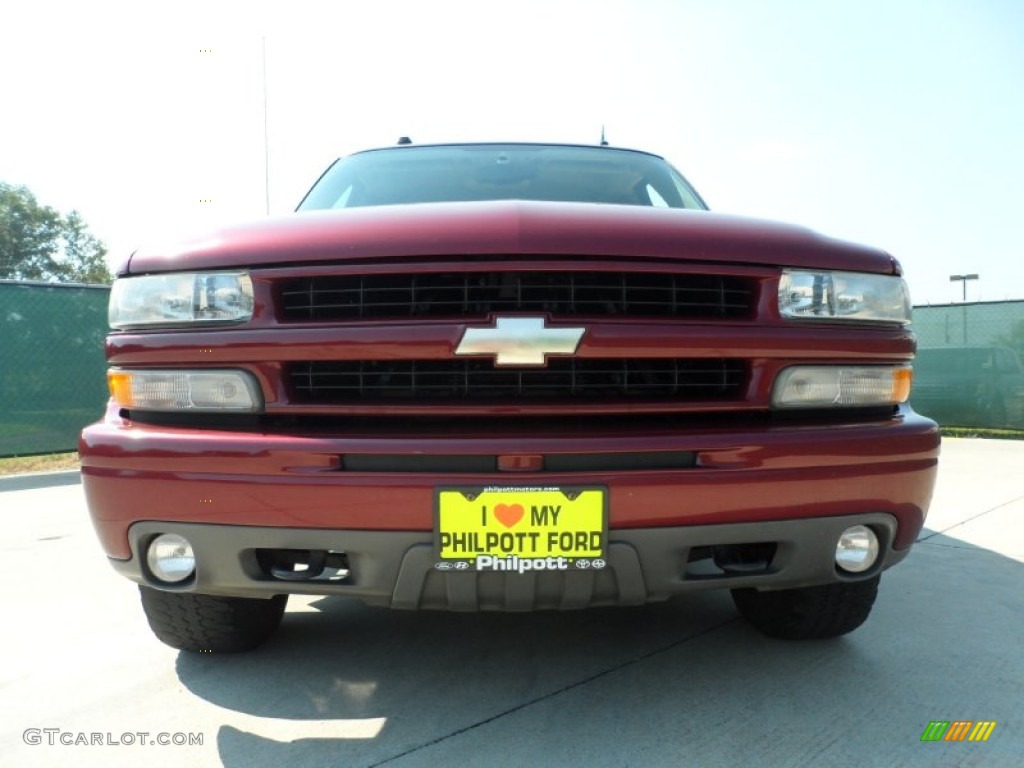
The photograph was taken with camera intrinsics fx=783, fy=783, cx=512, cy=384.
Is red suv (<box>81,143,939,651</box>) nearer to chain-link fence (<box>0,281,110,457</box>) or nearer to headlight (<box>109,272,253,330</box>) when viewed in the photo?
headlight (<box>109,272,253,330</box>)

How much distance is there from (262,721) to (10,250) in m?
40.8

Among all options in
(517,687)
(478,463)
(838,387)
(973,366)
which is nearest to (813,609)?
(838,387)

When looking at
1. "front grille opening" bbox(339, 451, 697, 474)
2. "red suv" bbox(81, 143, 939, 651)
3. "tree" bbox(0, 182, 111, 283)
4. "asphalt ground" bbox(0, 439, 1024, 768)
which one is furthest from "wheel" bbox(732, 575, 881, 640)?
"tree" bbox(0, 182, 111, 283)

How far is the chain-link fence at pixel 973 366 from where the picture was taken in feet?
31.1

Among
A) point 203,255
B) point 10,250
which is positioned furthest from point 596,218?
point 10,250

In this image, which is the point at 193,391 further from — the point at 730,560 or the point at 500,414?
the point at 730,560

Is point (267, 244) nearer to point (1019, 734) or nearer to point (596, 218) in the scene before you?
point (596, 218)

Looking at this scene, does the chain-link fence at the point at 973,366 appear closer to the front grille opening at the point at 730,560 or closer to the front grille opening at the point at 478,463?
the front grille opening at the point at 730,560

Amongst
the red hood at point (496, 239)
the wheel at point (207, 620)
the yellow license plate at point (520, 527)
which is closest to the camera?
the yellow license plate at point (520, 527)

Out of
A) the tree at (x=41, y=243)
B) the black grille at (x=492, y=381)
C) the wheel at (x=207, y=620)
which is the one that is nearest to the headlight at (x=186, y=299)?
the black grille at (x=492, y=381)

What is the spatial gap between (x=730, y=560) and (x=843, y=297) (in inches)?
28.8

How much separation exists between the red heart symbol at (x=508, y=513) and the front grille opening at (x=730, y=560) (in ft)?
1.46

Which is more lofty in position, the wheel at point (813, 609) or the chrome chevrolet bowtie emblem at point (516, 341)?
the chrome chevrolet bowtie emblem at point (516, 341)

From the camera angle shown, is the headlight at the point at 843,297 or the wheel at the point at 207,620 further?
the wheel at the point at 207,620
